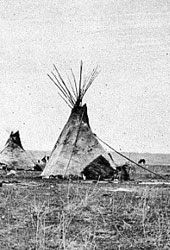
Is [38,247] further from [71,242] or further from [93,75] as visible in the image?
[93,75]

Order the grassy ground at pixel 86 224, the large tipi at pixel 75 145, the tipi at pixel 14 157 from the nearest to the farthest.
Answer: the grassy ground at pixel 86 224 < the large tipi at pixel 75 145 < the tipi at pixel 14 157

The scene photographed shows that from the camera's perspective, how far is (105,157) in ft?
54.2

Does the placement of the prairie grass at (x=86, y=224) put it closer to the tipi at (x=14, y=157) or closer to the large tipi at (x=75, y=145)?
the large tipi at (x=75, y=145)

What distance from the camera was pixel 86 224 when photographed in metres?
6.87

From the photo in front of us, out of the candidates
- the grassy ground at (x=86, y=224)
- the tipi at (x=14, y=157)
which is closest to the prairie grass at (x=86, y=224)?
the grassy ground at (x=86, y=224)

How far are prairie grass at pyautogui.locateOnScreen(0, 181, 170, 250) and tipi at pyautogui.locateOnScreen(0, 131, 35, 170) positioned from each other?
14.1 metres

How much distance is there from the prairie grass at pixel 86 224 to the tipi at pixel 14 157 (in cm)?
1411

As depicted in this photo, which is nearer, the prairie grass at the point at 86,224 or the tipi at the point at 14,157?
the prairie grass at the point at 86,224

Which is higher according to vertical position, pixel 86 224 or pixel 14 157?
pixel 14 157

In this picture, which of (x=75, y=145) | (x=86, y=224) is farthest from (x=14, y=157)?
(x=86, y=224)

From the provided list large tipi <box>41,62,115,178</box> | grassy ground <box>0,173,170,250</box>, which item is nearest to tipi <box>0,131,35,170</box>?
large tipi <box>41,62,115,178</box>

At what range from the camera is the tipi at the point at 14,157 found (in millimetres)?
23688

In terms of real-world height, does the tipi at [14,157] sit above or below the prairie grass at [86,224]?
above

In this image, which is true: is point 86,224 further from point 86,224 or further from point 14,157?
point 14,157
